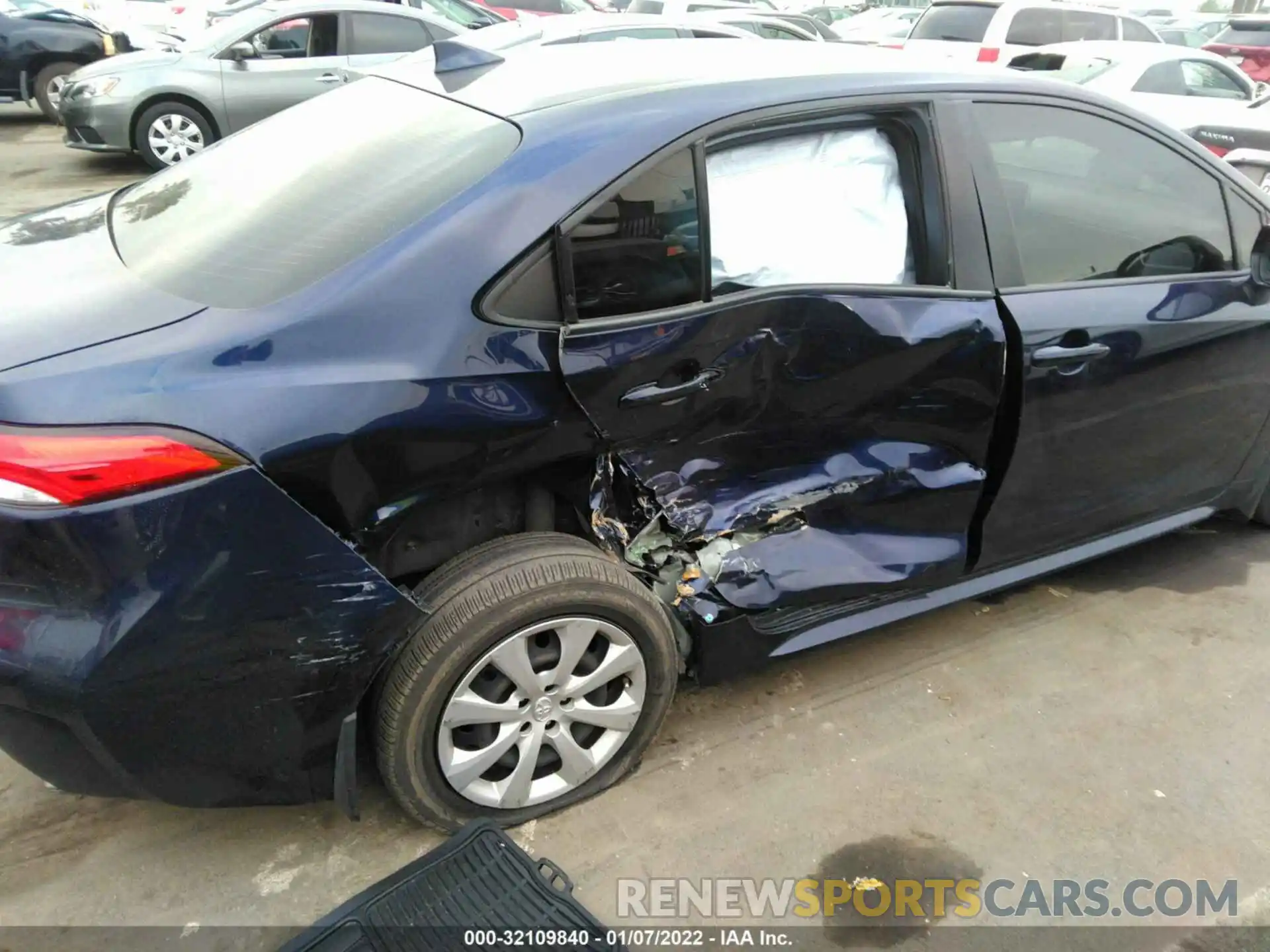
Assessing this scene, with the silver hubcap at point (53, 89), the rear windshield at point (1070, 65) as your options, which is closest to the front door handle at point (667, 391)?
the rear windshield at point (1070, 65)

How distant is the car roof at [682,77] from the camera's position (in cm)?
228

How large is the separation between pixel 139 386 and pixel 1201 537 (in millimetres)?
3762

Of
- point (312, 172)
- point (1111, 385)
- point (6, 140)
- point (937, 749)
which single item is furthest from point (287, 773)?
point (6, 140)

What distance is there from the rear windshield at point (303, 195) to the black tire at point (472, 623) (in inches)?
28.2

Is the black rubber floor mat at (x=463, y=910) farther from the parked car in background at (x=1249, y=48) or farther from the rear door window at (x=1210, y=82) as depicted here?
the parked car in background at (x=1249, y=48)

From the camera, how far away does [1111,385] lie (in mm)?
2756

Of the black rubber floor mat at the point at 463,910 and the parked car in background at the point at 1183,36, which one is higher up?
the parked car in background at the point at 1183,36

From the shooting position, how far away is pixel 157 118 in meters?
8.41

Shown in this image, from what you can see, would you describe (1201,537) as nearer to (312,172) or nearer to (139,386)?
(312,172)

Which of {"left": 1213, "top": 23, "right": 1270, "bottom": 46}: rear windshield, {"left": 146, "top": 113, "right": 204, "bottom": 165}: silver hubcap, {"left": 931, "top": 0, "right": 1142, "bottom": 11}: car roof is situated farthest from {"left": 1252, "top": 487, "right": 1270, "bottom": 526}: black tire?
{"left": 1213, "top": 23, "right": 1270, "bottom": 46}: rear windshield

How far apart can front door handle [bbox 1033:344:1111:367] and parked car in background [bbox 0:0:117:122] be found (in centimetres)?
1094

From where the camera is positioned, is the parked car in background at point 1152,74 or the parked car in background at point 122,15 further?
the parked car in background at point 122,15

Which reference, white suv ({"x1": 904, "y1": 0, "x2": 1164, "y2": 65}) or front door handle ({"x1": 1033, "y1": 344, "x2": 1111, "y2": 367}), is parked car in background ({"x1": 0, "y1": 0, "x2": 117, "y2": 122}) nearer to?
white suv ({"x1": 904, "y1": 0, "x2": 1164, "y2": 65})

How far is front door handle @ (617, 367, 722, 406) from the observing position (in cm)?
213
